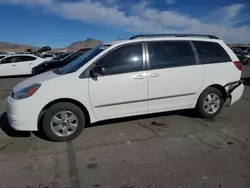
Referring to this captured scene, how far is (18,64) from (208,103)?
12.7 m

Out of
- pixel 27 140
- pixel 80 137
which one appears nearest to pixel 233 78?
pixel 80 137

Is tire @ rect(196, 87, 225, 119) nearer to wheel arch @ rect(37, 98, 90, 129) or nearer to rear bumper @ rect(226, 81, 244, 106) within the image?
rear bumper @ rect(226, 81, 244, 106)

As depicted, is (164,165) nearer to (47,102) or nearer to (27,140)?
(47,102)

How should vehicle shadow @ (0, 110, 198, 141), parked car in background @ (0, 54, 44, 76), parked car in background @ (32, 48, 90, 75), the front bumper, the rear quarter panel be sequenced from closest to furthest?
the front bumper → vehicle shadow @ (0, 110, 198, 141) → the rear quarter panel → parked car in background @ (32, 48, 90, 75) → parked car in background @ (0, 54, 44, 76)

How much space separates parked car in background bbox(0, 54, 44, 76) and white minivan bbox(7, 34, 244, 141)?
1074 centimetres

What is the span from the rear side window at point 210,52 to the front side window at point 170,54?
217mm

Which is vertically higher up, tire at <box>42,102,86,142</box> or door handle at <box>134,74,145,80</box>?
door handle at <box>134,74,145,80</box>

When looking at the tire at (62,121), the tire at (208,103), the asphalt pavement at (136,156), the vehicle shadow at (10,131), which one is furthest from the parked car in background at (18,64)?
the tire at (208,103)

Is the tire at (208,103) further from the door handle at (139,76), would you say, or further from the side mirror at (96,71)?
the side mirror at (96,71)

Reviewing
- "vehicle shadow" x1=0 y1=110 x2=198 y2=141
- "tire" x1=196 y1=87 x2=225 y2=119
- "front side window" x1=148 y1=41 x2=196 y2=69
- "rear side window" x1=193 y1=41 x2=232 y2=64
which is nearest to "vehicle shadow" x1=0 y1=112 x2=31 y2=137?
"vehicle shadow" x1=0 y1=110 x2=198 y2=141

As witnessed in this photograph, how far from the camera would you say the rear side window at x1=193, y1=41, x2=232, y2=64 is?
4676 millimetres

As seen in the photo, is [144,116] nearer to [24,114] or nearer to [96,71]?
[96,71]

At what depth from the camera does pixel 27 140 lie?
3957 mm

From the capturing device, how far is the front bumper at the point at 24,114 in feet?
11.9
